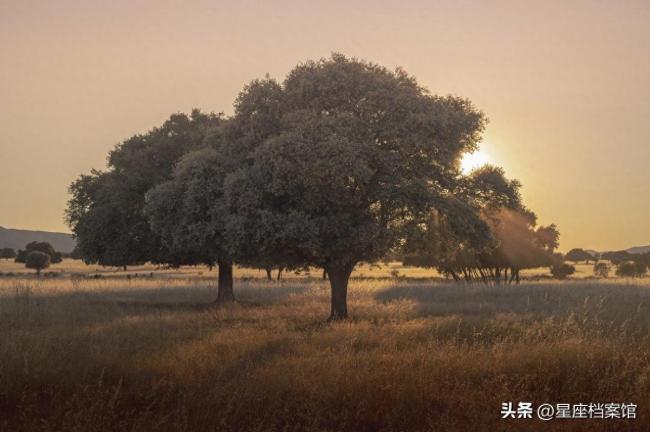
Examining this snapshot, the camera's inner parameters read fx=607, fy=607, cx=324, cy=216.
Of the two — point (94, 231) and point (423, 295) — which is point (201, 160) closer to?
point (94, 231)

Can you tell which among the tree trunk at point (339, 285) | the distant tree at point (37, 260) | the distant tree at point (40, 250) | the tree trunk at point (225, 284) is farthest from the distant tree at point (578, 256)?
the tree trunk at point (339, 285)

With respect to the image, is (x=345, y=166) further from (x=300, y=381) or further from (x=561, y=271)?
(x=561, y=271)

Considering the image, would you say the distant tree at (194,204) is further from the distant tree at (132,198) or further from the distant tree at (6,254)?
the distant tree at (6,254)

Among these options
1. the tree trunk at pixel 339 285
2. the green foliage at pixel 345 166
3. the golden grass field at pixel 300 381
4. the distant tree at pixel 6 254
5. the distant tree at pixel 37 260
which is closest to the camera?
the golden grass field at pixel 300 381

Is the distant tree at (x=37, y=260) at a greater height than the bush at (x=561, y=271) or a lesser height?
greater

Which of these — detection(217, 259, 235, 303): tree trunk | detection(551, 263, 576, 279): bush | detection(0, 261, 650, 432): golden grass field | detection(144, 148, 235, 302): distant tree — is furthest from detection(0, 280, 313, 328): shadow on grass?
detection(551, 263, 576, 279): bush

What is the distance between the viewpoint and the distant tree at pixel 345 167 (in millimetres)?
20453

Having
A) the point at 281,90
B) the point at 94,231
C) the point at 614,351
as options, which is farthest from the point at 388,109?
the point at 94,231

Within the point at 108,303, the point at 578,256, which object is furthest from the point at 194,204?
the point at 578,256

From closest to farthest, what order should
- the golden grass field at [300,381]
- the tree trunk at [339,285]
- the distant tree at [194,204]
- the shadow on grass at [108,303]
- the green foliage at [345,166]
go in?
the golden grass field at [300,381]
the green foliage at [345,166]
the distant tree at [194,204]
the shadow on grass at [108,303]
the tree trunk at [339,285]

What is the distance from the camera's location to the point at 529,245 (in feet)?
209

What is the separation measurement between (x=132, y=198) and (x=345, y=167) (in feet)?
67.1

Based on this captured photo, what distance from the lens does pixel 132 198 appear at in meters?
36.3

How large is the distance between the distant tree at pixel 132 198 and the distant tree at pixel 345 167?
47.9ft
